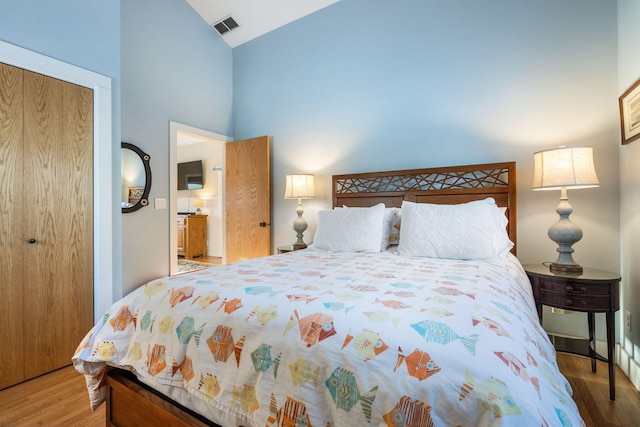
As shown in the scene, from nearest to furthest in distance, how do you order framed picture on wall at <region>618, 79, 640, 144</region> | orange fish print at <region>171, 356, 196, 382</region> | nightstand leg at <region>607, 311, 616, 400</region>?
orange fish print at <region>171, 356, 196, 382</region> → nightstand leg at <region>607, 311, 616, 400</region> → framed picture on wall at <region>618, 79, 640, 144</region>

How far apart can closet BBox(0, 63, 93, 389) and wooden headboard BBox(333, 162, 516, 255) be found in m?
2.23

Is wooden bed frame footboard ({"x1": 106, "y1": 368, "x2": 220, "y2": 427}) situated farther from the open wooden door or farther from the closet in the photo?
the open wooden door

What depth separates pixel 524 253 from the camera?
2377mm

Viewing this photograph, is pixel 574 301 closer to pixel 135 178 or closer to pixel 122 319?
pixel 122 319

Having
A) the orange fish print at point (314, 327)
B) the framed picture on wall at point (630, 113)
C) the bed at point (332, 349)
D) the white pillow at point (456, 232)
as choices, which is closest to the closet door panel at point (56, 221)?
the bed at point (332, 349)

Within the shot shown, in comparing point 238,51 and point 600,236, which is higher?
point 238,51

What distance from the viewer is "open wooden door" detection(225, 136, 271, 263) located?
12.0 feet

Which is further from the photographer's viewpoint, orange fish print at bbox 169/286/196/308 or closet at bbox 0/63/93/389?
closet at bbox 0/63/93/389

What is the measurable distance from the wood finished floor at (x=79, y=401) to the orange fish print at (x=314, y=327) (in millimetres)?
1485

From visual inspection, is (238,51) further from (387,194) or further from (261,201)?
(387,194)

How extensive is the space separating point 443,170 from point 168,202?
9.75ft

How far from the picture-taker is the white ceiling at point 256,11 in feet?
11.2

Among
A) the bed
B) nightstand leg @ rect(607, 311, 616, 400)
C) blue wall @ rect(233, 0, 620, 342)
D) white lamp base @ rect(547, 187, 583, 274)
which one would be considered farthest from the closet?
nightstand leg @ rect(607, 311, 616, 400)

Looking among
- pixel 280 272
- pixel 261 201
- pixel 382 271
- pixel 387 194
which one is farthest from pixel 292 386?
pixel 261 201
